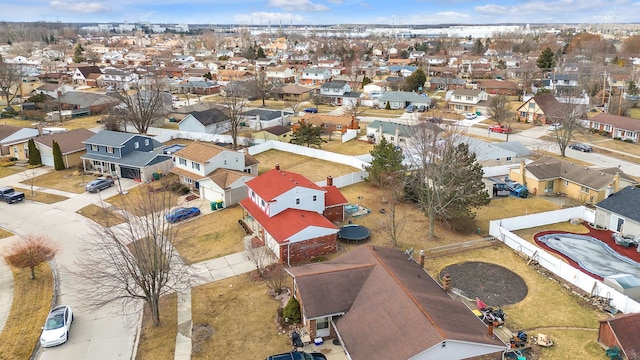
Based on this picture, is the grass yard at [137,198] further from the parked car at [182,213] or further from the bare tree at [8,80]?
the bare tree at [8,80]

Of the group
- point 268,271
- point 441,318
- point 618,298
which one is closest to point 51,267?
point 268,271

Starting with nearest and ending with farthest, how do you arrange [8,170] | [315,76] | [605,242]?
[605,242]
[8,170]
[315,76]

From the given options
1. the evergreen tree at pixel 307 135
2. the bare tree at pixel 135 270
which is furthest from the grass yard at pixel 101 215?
the evergreen tree at pixel 307 135

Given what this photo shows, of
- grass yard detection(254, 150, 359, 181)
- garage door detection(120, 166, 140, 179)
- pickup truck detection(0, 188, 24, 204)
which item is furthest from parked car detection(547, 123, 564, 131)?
pickup truck detection(0, 188, 24, 204)

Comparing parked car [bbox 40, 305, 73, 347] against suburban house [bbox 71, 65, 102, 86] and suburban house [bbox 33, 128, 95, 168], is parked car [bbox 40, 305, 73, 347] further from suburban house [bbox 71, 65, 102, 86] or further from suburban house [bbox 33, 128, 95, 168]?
suburban house [bbox 71, 65, 102, 86]

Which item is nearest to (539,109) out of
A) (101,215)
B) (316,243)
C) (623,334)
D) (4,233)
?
(316,243)

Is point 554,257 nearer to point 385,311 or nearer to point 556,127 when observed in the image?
point 385,311

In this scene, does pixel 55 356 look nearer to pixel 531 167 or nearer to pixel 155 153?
pixel 155 153
